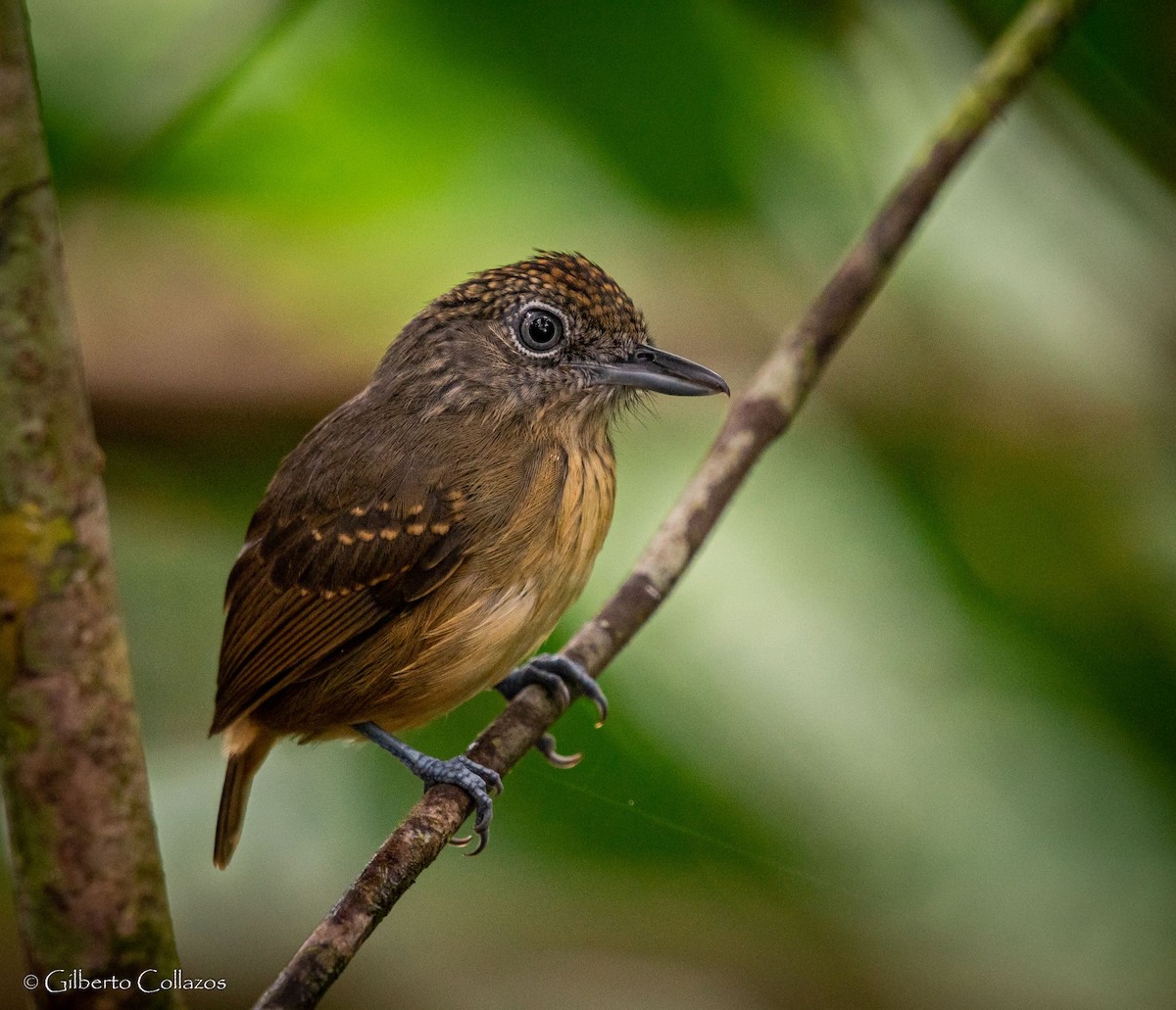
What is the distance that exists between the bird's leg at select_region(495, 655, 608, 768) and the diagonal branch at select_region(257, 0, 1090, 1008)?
38mm

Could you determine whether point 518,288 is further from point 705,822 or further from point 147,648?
point 147,648

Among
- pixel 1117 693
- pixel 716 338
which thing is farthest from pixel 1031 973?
pixel 716 338

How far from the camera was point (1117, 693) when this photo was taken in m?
2.71

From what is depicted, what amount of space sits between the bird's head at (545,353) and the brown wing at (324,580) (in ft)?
0.75

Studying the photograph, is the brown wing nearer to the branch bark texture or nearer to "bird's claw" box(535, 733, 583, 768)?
"bird's claw" box(535, 733, 583, 768)

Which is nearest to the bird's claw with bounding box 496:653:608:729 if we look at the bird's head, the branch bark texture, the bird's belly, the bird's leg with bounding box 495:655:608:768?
the bird's leg with bounding box 495:655:608:768

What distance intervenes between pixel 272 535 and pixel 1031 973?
174 centimetres

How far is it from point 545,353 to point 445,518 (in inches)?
14.2

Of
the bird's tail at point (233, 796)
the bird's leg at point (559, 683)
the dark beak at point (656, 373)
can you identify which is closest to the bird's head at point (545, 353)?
the dark beak at point (656, 373)

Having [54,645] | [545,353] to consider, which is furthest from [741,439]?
[54,645]

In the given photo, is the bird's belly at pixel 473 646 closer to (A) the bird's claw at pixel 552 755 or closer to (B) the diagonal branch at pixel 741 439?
(B) the diagonal branch at pixel 741 439

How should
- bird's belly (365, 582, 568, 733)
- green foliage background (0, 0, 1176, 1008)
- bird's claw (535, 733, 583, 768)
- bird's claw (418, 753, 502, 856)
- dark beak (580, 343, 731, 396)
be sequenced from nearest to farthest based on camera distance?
bird's claw (418, 753, 502, 856) < bird's belly (365, 582, 568, 733) < dark beak (580, 343, 731, 396) < bird's claw (535, 733, 583, 768) < green foliage background (0, 0, 1176, 1008)

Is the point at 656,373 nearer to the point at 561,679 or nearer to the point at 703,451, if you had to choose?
the point at 561,679

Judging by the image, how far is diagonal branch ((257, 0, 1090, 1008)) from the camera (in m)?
1.61
